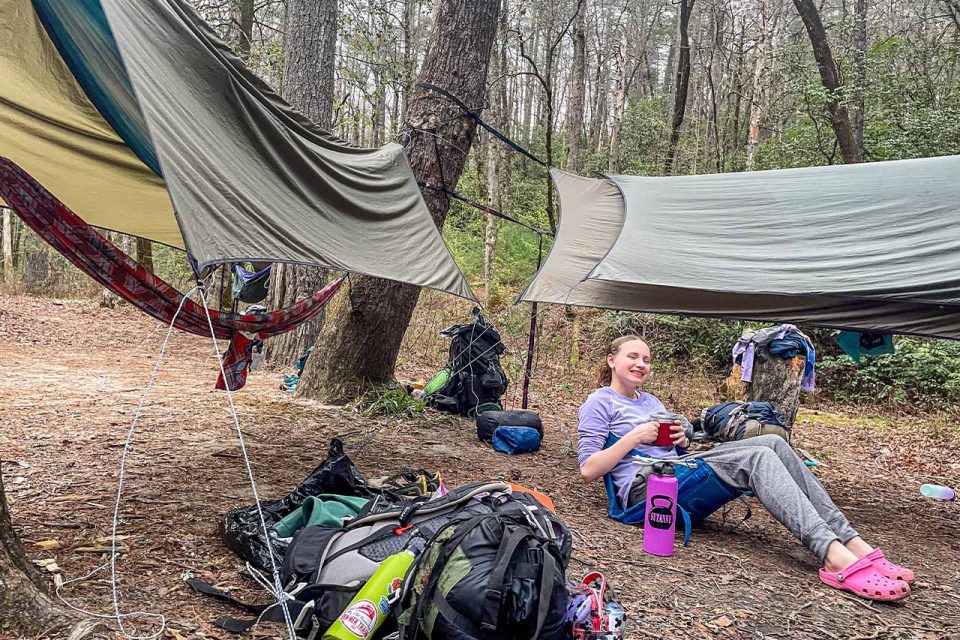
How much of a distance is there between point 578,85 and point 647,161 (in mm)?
3847

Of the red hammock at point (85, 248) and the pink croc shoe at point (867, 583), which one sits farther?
the red hammock at point (85, 248)

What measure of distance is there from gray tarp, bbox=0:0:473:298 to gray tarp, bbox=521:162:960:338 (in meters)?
0.95

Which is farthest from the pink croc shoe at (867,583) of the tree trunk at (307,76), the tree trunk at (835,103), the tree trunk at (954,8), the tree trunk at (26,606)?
the tree trunk at (954,8)

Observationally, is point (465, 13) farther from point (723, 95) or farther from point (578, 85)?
point (723, 95)

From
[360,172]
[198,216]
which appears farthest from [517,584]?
[360,172]

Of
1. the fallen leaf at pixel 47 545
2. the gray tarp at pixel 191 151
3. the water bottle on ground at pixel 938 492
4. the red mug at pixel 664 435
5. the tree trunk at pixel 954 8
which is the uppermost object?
the tree trunk at pixel 954 8

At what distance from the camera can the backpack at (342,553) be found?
1555 millimetres

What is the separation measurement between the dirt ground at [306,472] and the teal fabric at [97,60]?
1.15 metres

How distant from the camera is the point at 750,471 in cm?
235

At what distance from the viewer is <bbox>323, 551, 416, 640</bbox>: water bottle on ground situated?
4.56 ft

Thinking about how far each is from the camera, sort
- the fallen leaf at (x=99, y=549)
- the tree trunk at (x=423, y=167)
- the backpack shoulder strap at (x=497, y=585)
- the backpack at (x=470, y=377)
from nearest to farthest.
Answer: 1. the backpack shoulder strap at (x=497, y=585)
2. the fallen leaf at (x=99, y=549)
3. the tree trunk at (x=423, y=167)
4. the backpack at (x=470, y=377)

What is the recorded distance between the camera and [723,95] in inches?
504

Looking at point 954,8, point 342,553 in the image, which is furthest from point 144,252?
point 954,8

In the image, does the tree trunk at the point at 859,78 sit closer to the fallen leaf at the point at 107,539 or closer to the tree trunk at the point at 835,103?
the tree trunk at the point at 835,103
